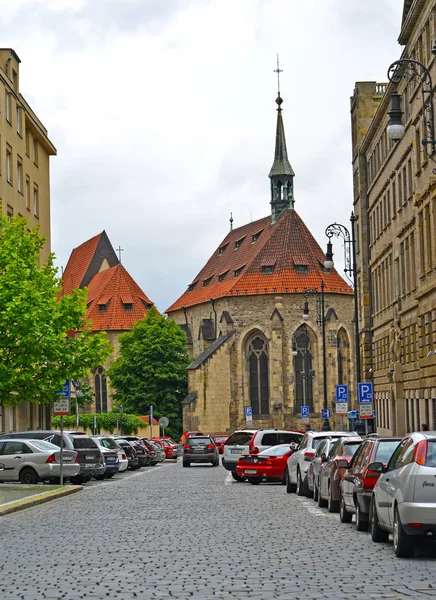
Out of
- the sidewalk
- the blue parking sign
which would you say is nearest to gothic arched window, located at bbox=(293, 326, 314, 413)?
the blue parking sign

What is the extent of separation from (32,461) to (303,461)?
27.6 ft

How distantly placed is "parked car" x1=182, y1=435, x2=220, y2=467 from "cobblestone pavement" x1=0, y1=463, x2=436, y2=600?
28515 mm

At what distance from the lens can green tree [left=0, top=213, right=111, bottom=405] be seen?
1380 inches

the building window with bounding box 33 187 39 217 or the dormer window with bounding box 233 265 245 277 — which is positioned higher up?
the dormer window with bounding box 233 265 245 277

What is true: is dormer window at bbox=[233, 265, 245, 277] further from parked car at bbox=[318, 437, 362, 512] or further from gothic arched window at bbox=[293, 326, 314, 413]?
parked car at bbox=[318, 437, 362, 512]

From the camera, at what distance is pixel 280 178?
102m

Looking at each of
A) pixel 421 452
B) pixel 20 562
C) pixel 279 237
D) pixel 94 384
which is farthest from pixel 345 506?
pixel 94 384

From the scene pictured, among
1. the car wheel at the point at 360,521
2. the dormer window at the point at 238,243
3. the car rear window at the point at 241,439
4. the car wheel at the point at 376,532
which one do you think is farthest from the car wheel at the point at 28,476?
the dormer window at the point at 238,243

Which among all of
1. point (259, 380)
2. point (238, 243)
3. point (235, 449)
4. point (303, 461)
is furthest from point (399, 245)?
point (238, 243)

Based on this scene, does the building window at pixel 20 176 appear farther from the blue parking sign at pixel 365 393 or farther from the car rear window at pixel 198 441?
the blue parking sign at pixel 365 393

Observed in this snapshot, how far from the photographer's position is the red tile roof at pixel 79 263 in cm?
12125

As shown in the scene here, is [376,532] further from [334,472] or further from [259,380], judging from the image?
[259,380]

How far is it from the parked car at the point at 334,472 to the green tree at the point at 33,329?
14.5m

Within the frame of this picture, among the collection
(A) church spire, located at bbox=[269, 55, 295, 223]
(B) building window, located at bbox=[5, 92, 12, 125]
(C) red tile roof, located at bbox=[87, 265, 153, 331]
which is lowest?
(C) red tile roof, located at bbox=[87, 265, 153, 331]
